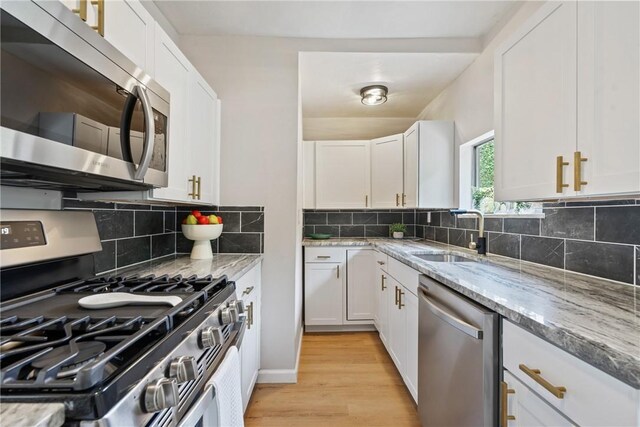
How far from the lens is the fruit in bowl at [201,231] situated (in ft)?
6.32

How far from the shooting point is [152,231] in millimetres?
1928

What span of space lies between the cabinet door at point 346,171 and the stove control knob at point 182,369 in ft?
9.46

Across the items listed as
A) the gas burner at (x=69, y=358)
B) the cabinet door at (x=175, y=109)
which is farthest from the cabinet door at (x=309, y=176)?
the gas burner at (x=69, y=358)

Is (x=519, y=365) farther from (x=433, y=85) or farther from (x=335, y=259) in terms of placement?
(x=433, y=85)

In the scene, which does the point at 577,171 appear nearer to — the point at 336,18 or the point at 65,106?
the point at 65,106

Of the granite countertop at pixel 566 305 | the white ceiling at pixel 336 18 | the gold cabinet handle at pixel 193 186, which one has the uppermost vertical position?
the white ceiling at pixel 336 18

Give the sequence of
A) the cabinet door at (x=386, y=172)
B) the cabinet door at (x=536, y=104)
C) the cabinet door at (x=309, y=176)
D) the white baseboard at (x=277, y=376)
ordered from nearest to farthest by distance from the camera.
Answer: the cabinet door at (x=536, y=104), the white baseboard at (x=277, y=376), the cabinet door at (x=386, y=172), the cabinet door at (x=309, y=176)

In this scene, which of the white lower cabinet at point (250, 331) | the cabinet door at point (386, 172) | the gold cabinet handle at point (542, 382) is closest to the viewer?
the gold cabinet handle at point (542, 382)

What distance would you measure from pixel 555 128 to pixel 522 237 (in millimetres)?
894

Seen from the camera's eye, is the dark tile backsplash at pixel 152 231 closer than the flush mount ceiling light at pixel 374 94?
Yes

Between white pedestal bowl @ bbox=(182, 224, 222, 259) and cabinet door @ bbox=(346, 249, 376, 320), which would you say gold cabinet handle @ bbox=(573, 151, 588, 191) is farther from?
cabinet door @ bbox=(346, 249, 376, 320)

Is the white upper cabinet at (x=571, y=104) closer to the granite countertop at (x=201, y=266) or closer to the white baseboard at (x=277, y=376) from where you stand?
the granite countertop at (x=201, y=266)

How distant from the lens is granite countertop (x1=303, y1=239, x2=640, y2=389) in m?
0.64

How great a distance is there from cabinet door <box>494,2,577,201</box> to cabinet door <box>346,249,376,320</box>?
1744mm
